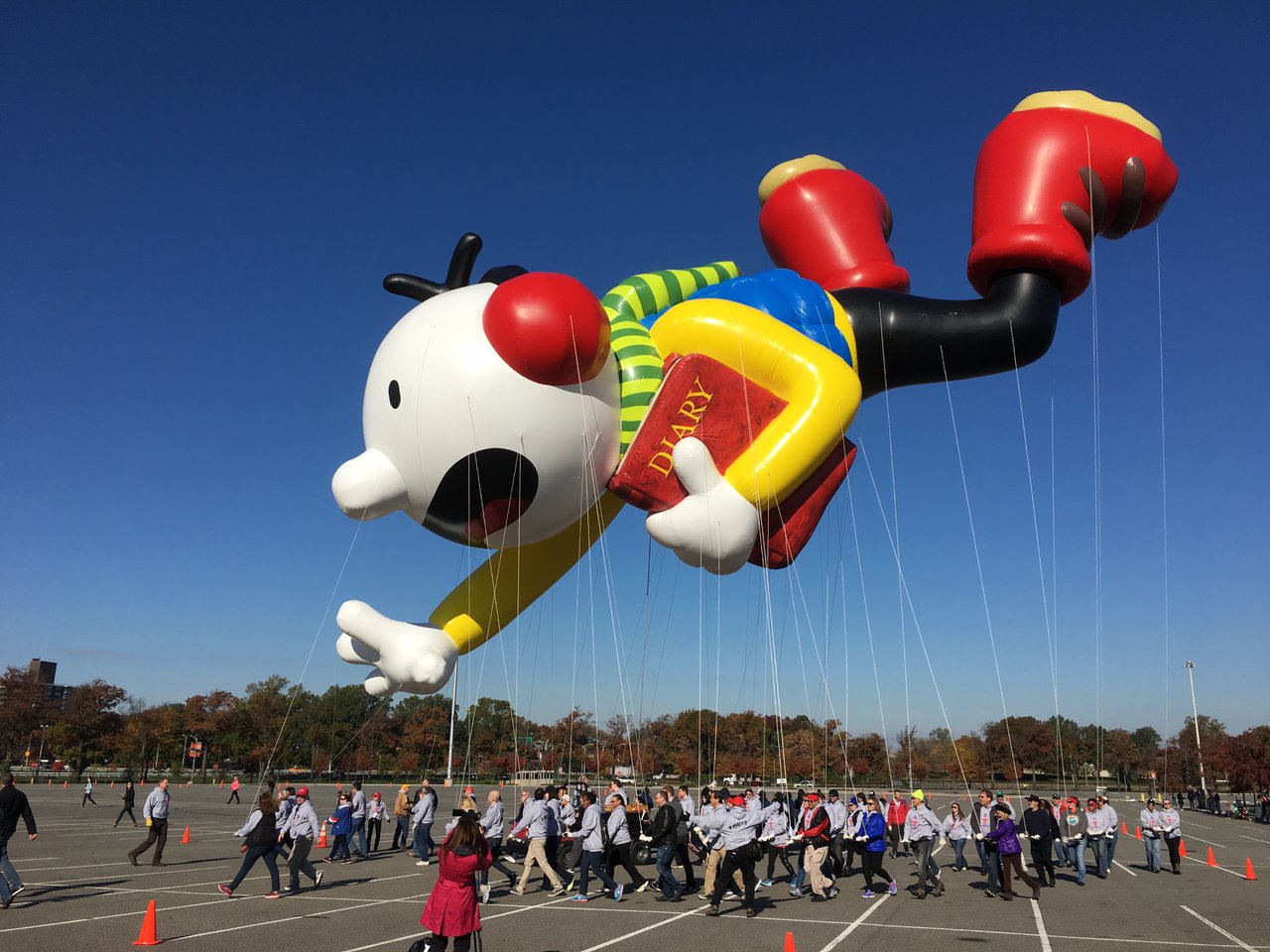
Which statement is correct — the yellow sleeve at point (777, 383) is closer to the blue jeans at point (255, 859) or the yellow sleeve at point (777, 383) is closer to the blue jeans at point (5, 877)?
the blue jeans at point (255, 859)

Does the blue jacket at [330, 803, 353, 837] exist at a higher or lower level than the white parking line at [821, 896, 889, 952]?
higher

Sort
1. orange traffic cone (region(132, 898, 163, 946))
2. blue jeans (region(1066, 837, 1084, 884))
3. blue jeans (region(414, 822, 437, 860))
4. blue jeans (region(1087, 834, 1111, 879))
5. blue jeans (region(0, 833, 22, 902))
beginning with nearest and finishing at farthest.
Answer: orange traffic cone (region(132, 898, 163, 946))
blue jeans (region(0, 833, 22, 902))
blue jeans (region(1066, 837, 1084, 884))
blue jeans (region(1087, 834, 1111, 879))
blue jeans (region(414, 822, 437, 860))

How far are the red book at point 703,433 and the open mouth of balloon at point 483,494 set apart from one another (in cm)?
Result: 94

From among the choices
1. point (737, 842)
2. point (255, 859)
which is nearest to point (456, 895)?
point (737, 842)

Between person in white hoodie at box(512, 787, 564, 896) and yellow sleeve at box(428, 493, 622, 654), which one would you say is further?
person in white hoodie at box(512, 787, 564, 896)

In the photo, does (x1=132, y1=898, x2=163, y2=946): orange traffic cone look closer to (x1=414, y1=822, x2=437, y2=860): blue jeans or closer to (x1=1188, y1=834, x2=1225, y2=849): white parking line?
(x1=414, y1=822, x2=437, y2=860): blue jeans

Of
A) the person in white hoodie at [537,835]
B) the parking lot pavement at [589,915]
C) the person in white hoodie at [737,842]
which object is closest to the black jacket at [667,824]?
the parking lot pavement at [589,915]

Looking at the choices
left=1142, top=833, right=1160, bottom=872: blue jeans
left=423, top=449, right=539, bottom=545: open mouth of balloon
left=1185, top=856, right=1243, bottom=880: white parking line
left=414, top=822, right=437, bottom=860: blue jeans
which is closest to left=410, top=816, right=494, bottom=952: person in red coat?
left=423, top=449, right=539, bottom=545: open mouth of balloon

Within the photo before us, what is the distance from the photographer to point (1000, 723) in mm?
64875

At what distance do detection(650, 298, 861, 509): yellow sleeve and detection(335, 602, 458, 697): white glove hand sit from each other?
3246 millimetres

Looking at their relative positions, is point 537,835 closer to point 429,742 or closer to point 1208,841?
point 1208,841

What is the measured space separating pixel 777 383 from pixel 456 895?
17.4ft

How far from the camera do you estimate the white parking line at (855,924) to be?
7789 millimetres

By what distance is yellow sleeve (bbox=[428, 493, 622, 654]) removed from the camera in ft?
30.1
